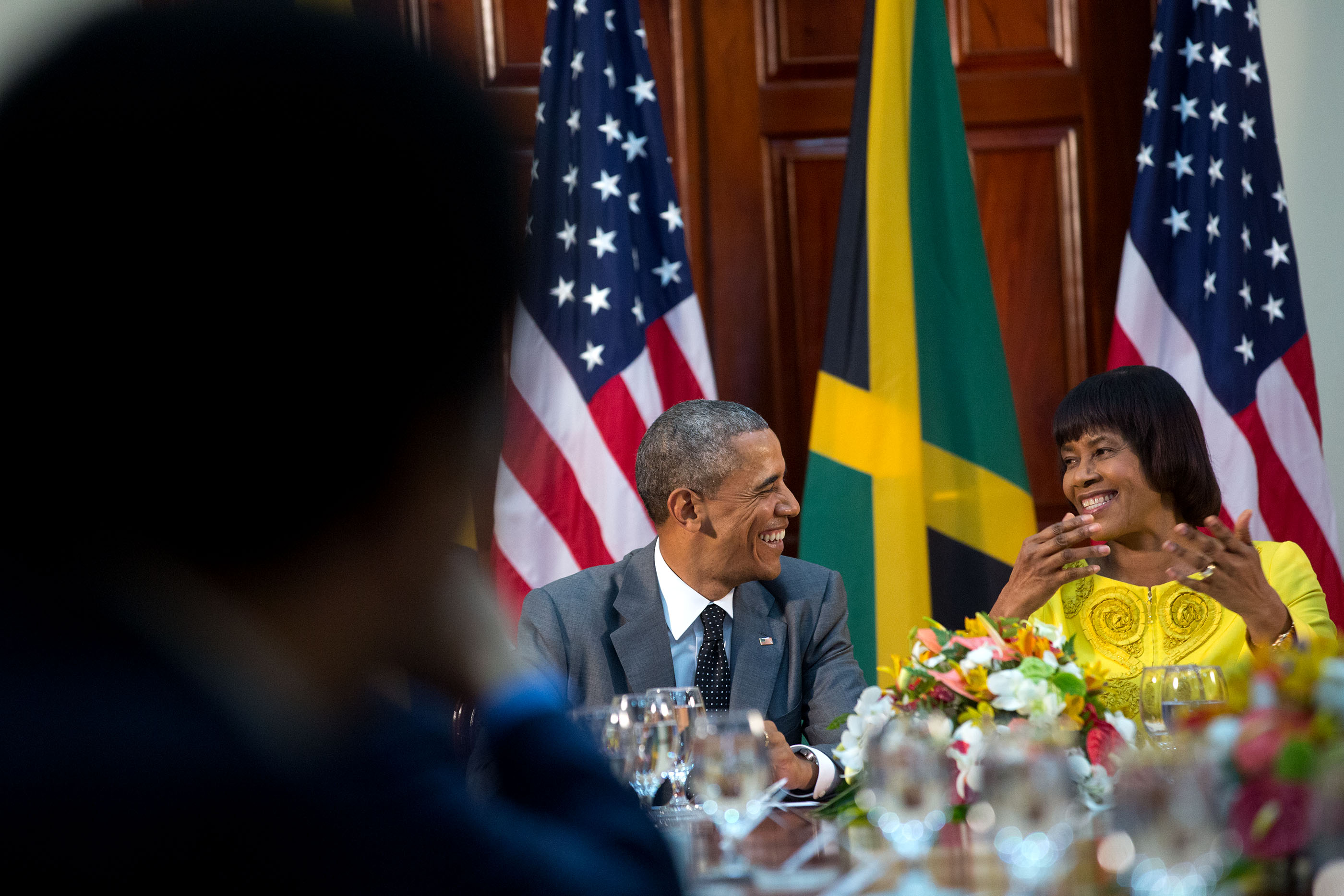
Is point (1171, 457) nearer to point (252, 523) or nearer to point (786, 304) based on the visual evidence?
point (786, 304)

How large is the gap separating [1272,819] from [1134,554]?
1901 mm

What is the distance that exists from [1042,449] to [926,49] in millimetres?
1250

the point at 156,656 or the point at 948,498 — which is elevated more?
the point at 156,656

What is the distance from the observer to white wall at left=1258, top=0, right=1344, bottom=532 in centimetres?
373

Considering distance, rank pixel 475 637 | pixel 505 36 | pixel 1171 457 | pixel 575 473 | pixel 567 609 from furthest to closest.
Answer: pixel 505 36 → pixel 575 473 → pixel 1171 457 → pixel 567 609 → pixel 475 637

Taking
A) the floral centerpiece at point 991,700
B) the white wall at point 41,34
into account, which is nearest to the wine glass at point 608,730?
the floral centerpiece at point 991,700

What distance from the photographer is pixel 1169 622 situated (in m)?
2.71

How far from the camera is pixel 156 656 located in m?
0.54

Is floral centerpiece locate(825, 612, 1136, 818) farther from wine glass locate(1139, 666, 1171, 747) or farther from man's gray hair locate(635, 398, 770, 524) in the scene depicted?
man's gray hair locate(635, 398, 770, 524)

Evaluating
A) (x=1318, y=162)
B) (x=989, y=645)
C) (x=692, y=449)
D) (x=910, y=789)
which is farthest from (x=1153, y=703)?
(x=1318, y=162)

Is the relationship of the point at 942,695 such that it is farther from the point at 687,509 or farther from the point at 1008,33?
the point at 1008,33

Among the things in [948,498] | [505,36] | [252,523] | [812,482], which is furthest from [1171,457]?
[252,523]

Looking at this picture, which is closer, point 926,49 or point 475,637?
point 475,637

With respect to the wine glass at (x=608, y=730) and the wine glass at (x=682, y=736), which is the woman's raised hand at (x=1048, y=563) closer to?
the wine glass at (x=682, y=736)
